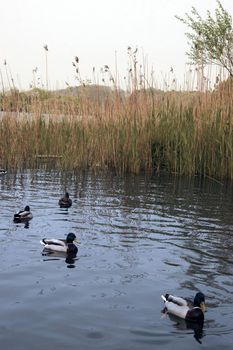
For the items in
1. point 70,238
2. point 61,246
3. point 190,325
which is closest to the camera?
point 190,325

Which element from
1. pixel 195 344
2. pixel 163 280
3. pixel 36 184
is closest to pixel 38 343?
pixel 195 344

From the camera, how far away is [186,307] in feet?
18.4

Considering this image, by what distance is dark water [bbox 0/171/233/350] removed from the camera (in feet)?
17.0

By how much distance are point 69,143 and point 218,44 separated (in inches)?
404

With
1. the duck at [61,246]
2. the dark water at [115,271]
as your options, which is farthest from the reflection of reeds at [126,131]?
the duck at [61,246]

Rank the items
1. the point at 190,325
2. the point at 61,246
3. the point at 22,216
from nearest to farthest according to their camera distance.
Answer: the point at 190,325 < the point at 61,246 < the point at 22,216

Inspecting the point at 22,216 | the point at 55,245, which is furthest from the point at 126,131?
the point at 55,245

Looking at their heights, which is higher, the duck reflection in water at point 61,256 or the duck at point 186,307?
the duck reflection in water at point 61,256

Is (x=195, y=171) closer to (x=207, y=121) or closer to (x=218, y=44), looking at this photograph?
(x=207, y=121)

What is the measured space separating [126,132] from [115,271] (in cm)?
862

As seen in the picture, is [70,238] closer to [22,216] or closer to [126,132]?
[22,216]

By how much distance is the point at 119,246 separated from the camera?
8125 mm

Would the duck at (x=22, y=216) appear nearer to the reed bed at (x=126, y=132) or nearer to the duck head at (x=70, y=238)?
the duck head at (x=70, y=238)

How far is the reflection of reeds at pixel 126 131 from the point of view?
14.6 m
